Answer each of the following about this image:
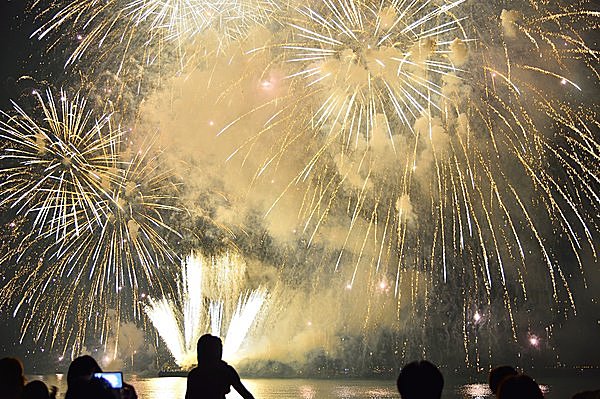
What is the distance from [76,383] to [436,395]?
2.67 meters

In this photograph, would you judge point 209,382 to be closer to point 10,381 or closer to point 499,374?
point 10,381

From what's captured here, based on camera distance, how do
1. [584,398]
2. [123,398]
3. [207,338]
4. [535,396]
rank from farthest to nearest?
1. [207,338]
2. [123,398]
3. [584,398]
4. [535,396]

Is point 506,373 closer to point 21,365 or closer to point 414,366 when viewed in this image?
point 414,366

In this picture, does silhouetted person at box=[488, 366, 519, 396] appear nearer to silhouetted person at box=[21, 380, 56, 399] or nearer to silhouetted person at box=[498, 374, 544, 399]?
silhouetted person at box=[498, 374, 544, 399]

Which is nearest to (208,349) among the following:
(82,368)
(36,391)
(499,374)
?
(82,368)

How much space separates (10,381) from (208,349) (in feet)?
6.32

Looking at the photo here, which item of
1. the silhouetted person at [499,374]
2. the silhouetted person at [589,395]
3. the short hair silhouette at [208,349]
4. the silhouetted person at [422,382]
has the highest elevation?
the short hair silhouette at [208,349]

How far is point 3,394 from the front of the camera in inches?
225

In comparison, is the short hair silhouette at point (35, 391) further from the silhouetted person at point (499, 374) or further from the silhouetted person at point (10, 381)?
the silhouetted person at point (499, 374)

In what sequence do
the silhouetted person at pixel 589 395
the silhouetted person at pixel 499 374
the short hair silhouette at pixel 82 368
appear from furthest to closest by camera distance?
the silhouetted person at pixel 499 374
the short hair silhouette at pixel 82 368
the silhouetted person at pixel 589 395

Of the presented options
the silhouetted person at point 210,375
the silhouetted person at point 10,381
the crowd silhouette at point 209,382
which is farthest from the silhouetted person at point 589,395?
the silhouetted person at point 10,381

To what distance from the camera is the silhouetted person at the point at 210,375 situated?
6.89m

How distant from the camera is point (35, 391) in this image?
579 centimetres

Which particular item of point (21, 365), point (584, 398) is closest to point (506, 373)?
point (584, 398)
